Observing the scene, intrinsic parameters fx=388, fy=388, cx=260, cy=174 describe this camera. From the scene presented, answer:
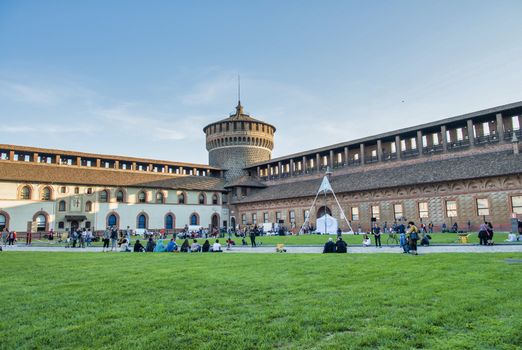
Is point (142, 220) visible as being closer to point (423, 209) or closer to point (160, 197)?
point (160, 197)

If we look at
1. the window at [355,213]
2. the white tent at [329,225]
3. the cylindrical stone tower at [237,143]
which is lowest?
the white tent at [329,225]

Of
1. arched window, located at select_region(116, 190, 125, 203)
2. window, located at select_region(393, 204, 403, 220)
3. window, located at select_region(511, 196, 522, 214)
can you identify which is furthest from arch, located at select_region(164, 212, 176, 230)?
window, located at select_region(511, 196, 522, 214)

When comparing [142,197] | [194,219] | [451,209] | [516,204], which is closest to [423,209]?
[451,209]

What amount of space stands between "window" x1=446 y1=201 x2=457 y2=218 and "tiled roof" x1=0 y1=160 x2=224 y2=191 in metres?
34.3

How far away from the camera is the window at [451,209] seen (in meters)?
34.6

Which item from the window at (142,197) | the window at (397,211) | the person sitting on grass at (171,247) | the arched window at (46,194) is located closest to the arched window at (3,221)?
the arched window at (46,194)

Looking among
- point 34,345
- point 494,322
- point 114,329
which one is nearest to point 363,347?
point 494,322

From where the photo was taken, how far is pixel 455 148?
125 feet

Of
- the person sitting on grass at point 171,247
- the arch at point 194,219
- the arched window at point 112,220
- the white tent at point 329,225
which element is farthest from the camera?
the arch at point 194,219

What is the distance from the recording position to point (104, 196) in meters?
50.3

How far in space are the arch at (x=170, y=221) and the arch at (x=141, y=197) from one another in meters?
3.95

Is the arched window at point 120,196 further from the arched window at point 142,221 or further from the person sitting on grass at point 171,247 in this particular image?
the person sitting on grass at point 171,247

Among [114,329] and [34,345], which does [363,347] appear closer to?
[114,329]

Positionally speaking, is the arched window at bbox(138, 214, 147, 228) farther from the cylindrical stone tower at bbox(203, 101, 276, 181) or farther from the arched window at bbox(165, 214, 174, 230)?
the cylindrical stone tower at bbox(203, 101, 276, 181)
